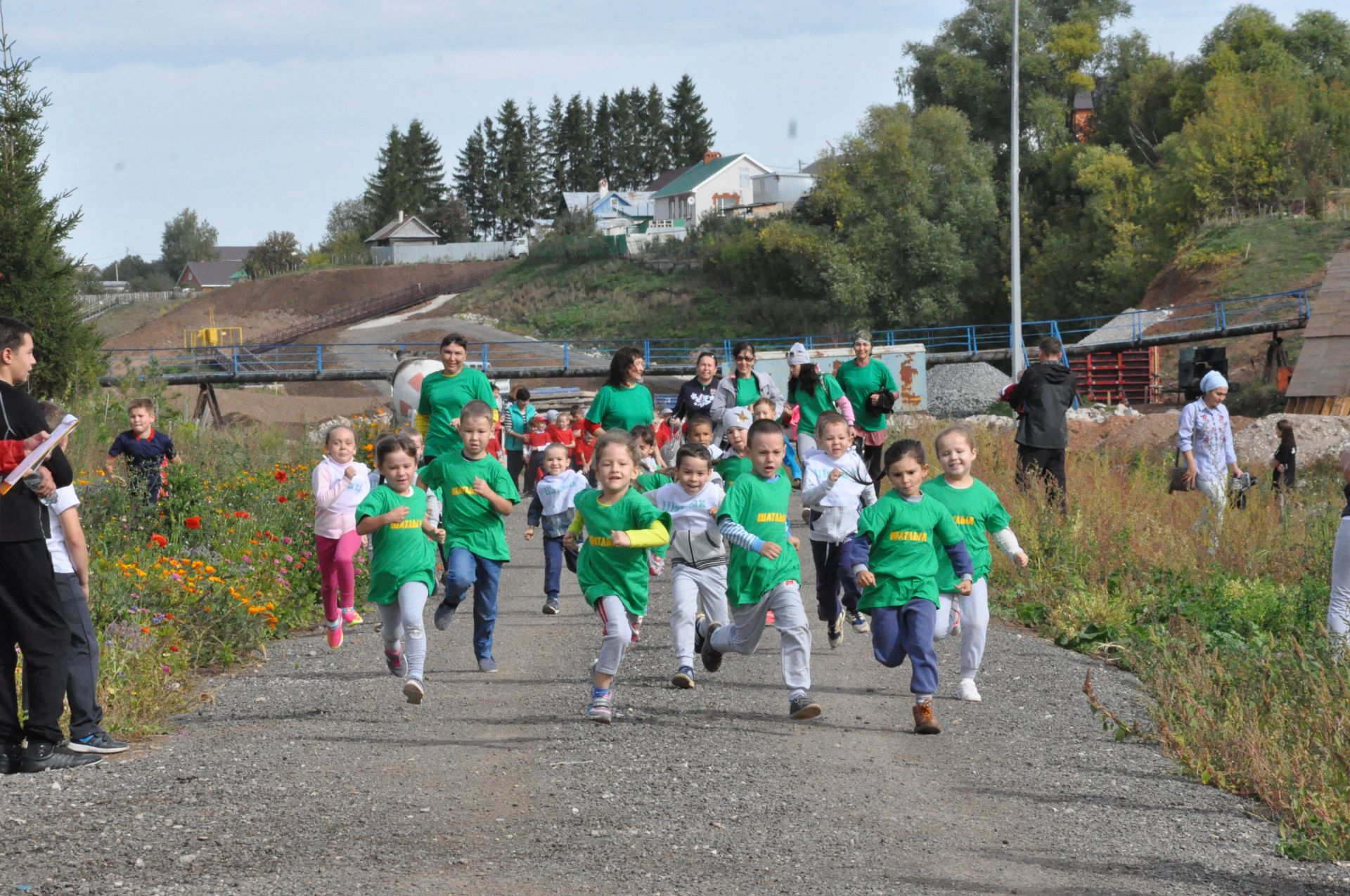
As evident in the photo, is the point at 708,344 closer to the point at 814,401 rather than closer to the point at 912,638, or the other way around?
the point at 814,401

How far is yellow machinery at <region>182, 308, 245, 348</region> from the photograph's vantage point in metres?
74.9

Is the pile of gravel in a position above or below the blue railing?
below

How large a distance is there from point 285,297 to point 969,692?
90732 millimetres

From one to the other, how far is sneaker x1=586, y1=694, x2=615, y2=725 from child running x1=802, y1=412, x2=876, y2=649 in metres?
2.23

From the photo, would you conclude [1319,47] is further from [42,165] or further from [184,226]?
[184,226]

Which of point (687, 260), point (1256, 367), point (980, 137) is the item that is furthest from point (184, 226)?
point (1256, 367)

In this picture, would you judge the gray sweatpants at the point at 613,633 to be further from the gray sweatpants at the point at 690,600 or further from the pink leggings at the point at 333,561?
the pink leggings at the point at 333,561

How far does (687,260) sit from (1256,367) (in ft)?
149

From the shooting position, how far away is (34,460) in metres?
6.27

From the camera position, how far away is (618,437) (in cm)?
783

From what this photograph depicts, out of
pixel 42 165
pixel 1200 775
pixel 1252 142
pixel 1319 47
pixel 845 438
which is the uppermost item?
pixel 1319 47

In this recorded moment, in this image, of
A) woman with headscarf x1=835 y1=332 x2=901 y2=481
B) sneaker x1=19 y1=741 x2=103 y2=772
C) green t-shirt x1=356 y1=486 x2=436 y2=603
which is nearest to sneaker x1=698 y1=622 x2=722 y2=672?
green t-shirt x1=356 y1=486 x2=436 y2=603

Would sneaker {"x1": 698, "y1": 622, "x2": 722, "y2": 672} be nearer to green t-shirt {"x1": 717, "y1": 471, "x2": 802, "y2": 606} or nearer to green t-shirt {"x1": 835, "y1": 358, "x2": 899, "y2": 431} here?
green t-shirt {"x1": 717, "y1": 471, "x2": 802, "y2": 606}

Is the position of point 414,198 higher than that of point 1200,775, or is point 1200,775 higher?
point 414,198
